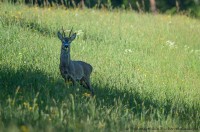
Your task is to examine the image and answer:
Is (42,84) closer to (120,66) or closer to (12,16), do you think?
(120,66)

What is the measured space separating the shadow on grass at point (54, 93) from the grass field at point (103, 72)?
16mm

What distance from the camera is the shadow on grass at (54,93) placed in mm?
9641

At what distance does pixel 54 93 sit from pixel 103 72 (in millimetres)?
3148

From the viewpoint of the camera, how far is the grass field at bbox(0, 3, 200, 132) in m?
8.66

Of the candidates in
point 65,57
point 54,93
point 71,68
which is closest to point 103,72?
point 71,68

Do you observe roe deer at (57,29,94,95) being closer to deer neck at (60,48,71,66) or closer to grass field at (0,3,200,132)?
deer neck at (60,48,71,66)

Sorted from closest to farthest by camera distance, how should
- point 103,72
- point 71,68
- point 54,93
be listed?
1. point 54,93
2. point 71,68
3. point 103,72

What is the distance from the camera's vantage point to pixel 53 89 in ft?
34.1

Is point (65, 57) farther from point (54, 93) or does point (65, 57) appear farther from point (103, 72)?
point (103, 72)

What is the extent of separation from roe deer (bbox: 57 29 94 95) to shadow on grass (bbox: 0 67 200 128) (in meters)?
0.17

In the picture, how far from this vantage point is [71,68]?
11.6 meters

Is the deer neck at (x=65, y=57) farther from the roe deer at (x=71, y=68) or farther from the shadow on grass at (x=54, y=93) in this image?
the shadow on grass at (x=54, y=93)

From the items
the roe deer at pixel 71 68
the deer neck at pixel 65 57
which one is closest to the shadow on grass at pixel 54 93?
the roe deer at pixel 71 68

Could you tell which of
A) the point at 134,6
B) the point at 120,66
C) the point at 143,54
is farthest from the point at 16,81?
the point at 134,6
